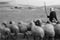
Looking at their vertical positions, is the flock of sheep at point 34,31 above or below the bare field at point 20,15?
above

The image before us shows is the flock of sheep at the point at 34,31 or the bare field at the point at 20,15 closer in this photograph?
the flock of sheep at the point at 34,31

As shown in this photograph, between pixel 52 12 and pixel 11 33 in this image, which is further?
pixel 52 12

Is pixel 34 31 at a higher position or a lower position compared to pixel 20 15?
higher

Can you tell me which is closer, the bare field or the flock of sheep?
the flock of sheep

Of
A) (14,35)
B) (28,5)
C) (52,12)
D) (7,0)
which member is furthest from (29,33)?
(7,0)

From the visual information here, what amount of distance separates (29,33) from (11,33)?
557mm

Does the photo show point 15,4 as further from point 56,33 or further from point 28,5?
point 56,33

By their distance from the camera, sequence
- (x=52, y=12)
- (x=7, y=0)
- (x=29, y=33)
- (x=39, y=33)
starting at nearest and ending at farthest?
(x=39, y=33), (x=29, y=33), (x=52, y=12), (x=7, y=0)

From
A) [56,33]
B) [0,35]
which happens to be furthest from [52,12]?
[0,35]

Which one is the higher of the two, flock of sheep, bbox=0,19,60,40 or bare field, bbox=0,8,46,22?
flock of sheep, bbox=0,19,60,40

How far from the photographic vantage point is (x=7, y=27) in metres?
3.81

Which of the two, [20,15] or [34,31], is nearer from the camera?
[34,31]

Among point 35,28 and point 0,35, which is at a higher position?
point 35,28

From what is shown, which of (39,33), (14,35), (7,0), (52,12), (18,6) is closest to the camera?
(39,33)
